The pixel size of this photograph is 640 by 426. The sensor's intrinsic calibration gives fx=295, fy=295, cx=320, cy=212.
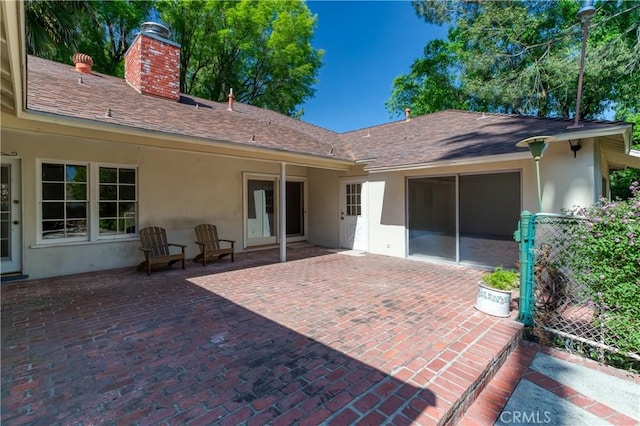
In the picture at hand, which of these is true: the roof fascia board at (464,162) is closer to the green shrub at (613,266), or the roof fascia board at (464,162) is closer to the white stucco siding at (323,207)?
the white stucco siding at (323,207)

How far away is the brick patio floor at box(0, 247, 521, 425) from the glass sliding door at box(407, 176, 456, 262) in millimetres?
1924

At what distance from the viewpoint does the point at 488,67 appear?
45.1ft

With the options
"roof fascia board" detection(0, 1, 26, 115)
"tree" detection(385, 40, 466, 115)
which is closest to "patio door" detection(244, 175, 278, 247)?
"roof fascia board" detection(0, 1, 26, 115)

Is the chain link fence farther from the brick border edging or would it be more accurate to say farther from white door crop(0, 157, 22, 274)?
white door crop(0, 157, 22, 274)

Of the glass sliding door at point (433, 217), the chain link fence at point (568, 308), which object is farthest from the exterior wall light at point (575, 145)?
the chain link fence at point (568, 308)

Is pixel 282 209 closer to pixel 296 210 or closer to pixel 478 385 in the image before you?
pixel 296 210

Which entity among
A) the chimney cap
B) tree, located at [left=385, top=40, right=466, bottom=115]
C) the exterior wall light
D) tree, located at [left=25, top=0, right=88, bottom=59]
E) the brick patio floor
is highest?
tree, located at [left=385, top=40, right=466, bottom=115]

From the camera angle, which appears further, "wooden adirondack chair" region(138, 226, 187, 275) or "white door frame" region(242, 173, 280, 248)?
"white door frame" region(242, 173, 280, 248)

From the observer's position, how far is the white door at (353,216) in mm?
9195

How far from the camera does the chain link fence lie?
3.07 meters

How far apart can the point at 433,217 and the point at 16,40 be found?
7564mm

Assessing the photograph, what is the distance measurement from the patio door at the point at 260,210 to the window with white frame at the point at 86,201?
311 cm

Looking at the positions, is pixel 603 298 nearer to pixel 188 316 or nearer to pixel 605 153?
pixel 188 316

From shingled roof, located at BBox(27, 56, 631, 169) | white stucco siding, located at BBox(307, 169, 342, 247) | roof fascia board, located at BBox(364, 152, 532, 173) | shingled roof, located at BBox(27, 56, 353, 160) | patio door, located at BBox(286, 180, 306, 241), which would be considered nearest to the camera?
shingled roof, located at BBox(27, 56, 353, 160)
